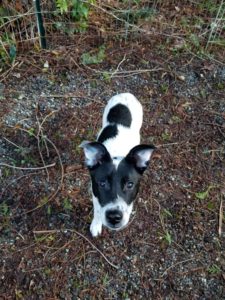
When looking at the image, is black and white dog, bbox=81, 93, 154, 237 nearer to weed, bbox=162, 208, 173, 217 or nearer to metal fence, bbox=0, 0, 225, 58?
weed, bbox=162, 208, 173, 217

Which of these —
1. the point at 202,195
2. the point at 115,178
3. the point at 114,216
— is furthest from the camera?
the point at 202,195

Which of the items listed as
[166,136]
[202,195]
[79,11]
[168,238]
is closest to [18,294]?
[168,238]

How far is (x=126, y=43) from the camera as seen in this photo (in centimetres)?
522

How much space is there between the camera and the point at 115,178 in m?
2.88

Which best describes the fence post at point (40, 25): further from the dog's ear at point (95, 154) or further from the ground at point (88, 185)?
the dog's ear at point (95, 154)

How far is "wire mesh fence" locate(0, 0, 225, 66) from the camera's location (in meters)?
4.76

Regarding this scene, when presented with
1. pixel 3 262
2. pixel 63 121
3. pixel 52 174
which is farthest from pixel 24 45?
pixel 3 262

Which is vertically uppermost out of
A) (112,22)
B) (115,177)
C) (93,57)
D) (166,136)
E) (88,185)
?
(115,177)

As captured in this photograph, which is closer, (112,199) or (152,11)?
(112,199)

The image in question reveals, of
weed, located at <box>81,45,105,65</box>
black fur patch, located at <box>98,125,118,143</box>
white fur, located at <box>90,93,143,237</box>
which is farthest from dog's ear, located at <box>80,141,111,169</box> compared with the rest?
weed, located at <box>81,45,105,65</box>

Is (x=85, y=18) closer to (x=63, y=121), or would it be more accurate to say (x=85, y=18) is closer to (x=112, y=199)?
(x=63, y=121)

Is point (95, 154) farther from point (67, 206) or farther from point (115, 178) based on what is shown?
point (67, 206)

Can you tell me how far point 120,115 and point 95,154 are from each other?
35.5 inches

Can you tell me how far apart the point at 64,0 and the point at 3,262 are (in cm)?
309
